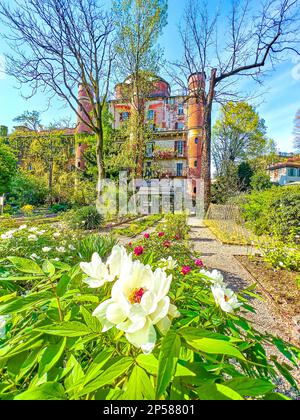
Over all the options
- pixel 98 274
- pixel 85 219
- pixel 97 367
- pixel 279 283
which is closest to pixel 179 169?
pixel 85 219

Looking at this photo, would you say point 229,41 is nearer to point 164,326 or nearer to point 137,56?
point 137,56

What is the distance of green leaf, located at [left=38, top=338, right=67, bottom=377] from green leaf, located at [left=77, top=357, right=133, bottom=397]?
0.37ft

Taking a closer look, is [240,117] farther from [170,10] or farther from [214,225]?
[214,225]

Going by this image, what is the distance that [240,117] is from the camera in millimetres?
21328

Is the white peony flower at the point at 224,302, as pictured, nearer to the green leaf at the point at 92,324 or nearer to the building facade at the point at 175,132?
the green leaf at the point at 92,324

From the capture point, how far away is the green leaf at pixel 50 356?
446 mm

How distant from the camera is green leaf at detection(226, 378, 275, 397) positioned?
0.39 m

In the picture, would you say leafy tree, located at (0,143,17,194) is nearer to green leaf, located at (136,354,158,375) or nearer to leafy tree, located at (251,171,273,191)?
green leaf, located at (136,354,158,375)

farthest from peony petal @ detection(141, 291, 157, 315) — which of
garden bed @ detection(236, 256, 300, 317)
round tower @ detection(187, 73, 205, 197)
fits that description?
round tower @ detection(187, 73, 205, 197)

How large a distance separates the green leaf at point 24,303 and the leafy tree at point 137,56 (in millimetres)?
12542

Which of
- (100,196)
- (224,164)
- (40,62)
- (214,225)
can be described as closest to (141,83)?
(40,62)

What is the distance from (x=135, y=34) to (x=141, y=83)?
96.0 inches

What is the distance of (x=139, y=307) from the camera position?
0.45 metres

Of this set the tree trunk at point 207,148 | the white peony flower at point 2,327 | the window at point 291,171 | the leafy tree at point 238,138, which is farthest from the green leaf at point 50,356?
the window at point 291,171
